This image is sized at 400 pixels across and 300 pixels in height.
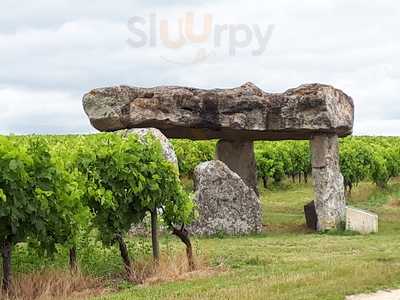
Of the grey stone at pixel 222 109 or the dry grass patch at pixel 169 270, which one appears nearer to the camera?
the dry grass patch at pixel 169 270

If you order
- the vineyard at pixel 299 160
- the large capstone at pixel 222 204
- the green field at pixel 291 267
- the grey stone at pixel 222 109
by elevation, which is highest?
the grey stone at pixel 222 109

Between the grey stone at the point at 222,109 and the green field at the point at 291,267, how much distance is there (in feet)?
→ 10.2

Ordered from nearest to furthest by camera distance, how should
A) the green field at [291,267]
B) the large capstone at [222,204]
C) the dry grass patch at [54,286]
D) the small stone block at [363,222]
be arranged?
the green field at [291,267] < the dry grass patch at [54,286] < the large capstone at [222,204] < the small stone block at [363,222]

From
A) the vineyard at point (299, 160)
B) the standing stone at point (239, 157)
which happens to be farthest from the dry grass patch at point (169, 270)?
the vineyard at point (299, 160)

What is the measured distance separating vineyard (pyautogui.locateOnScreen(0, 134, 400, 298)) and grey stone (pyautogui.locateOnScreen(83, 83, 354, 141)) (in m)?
6.05

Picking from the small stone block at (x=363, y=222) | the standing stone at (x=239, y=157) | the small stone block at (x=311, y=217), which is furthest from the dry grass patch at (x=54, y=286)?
the standing stone at (x=239, y=157)

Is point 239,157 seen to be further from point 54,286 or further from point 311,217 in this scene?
point 54,286

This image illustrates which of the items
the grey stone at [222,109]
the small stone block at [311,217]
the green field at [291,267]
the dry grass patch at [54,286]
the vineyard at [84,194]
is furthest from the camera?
the small stone block at [311,217]

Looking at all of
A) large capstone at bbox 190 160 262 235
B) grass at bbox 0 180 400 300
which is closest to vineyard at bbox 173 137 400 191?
large capstone at bbox 190 160 262 235

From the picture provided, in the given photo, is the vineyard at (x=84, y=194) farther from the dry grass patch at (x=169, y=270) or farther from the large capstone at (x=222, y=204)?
the large capstone at (x=222, y=204)

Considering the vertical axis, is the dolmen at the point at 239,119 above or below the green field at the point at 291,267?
above

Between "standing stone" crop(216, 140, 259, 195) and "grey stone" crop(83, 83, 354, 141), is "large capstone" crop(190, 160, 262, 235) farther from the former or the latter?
"standing stone" crop(216, 140, 259, 195)

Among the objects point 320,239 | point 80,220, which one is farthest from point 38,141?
point 320,239

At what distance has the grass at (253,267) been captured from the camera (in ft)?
36.2
